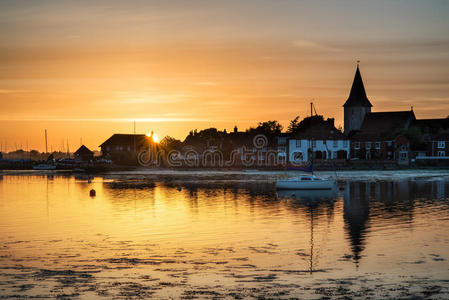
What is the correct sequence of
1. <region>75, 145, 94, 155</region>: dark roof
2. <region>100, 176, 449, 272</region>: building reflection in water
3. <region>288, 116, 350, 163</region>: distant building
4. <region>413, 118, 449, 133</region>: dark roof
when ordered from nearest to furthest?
<region>100, 176, 449, 272</region>: building reflection in water < <region>288, 116, 350, 163</region>: distant building < <region>413, 118, 449, 133</region>: dark roof < <region>75, 145, 94, 155</region>: dark roof

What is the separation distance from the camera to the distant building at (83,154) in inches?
7620

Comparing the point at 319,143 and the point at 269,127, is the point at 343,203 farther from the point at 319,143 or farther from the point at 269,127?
the point at 269,127

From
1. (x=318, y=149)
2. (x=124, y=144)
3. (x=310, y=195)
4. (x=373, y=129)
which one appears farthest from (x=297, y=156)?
(x=124, y=144)

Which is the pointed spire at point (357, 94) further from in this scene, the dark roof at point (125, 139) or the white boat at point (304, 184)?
the white boat at point (304, 184)

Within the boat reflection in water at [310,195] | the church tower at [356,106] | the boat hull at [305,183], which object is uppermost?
the church tower at [356,106]

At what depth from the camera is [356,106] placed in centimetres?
16825

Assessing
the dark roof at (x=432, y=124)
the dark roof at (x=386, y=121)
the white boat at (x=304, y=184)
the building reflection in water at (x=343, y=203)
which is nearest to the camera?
the building reflection in water at (x=343, y=203)

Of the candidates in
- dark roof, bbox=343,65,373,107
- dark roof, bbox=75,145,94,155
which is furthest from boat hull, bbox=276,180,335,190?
dark roof, bbox=75,145,94,155

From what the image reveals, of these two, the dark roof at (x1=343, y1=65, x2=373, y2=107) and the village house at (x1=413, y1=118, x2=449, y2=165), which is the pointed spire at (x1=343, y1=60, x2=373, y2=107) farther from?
the village house at (x1=413, y1=118, x2=449, y2=165)

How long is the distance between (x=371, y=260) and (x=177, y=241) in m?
12.2

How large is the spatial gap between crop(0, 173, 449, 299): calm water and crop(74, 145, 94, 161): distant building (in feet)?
455

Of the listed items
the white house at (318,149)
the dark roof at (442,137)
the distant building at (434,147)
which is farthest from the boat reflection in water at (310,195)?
the dark roof at (442,137)

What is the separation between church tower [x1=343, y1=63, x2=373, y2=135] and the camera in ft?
553

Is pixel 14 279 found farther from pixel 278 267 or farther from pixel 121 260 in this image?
pixel 278 267
